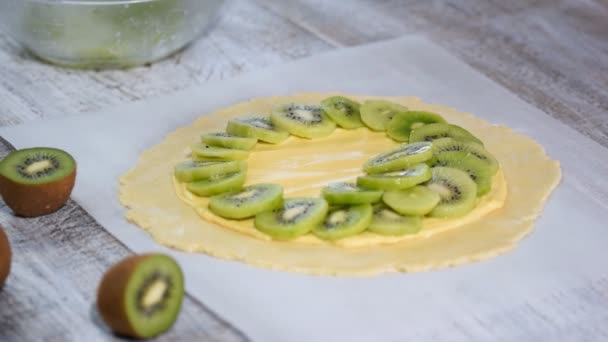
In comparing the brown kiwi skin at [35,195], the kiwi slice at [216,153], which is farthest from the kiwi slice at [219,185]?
the brown kiwi skin at [35,195]

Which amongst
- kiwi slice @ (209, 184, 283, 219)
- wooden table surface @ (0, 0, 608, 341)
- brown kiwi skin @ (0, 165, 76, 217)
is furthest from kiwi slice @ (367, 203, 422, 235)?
brown kiwi skin @ (0, 165, 76, 217)

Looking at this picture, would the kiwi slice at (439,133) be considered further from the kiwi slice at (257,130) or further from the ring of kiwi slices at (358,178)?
the kiwi slice at (257,130)

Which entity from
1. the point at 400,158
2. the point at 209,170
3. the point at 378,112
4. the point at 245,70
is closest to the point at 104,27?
the point at 245,70

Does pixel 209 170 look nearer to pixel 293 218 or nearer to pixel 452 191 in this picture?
pixel 293 218

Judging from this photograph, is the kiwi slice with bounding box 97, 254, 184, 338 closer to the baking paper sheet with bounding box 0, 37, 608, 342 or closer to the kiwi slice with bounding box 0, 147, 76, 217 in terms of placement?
the baking paper sheet with bounding box 0, 37, 608, 342

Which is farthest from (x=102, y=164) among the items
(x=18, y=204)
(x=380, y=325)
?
(x=380, y=325)
